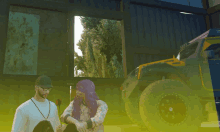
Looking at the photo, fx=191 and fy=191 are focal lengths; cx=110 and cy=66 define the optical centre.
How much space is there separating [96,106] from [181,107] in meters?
1.79

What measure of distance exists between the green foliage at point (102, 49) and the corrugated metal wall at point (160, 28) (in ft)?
19.7

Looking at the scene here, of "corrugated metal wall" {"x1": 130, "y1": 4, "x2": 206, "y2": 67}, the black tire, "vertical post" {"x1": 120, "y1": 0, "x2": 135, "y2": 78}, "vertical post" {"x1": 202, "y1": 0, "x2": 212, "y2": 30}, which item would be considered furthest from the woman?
"vertical post" {"x1": 202, "y1": 0, "x2": 212, "y2": 30}

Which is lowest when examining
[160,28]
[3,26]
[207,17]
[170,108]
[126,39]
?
[170,108]

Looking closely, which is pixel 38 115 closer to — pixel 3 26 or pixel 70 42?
pixel 70 42

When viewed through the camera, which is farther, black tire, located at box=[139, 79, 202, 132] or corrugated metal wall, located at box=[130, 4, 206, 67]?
corrugated metal wall, located at box=[130, 4, 206, 67]

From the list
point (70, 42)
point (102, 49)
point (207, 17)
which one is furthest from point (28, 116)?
point (102, 49)

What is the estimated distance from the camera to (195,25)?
8805mm

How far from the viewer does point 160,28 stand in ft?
26.7

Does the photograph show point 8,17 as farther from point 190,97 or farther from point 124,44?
point 190,97

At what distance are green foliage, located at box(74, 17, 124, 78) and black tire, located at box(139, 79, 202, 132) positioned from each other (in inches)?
397

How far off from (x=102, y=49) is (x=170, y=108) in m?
12.4

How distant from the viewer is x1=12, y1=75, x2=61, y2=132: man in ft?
6.77

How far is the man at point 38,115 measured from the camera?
6.77 feet

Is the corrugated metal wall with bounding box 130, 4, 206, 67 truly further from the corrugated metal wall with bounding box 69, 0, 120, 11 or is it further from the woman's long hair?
the woman's long hair
